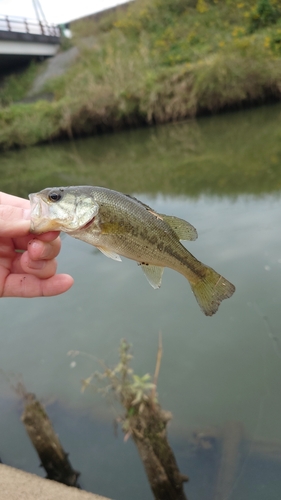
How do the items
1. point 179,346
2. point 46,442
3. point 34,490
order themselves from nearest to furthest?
point 34,490 → point 46,442 → point 179,346

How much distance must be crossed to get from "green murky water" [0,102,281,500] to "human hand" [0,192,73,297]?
94.9 inches

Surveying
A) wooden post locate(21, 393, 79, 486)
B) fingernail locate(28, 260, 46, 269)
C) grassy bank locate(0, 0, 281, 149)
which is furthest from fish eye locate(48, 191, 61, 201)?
grassy bank locate(0, 0, 281, 149)

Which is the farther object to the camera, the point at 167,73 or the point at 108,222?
the point at 167,73

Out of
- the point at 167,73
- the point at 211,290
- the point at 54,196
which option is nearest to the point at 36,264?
the point at 54,196

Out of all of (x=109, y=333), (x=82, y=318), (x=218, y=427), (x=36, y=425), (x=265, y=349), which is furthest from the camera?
(x=82, y=318)

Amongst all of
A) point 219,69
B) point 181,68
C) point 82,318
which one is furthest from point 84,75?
point 82,318

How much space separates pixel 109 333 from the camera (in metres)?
5.80

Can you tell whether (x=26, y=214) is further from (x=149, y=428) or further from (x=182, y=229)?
(x=149, y=428)

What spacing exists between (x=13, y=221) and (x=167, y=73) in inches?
1044

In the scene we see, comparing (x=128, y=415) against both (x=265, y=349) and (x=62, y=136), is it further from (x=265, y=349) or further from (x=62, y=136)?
(x=62, y=136)

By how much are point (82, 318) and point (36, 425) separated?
2539 millimetres

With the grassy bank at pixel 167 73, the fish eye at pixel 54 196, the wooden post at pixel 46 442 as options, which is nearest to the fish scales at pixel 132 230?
the fish eye at pixel 54 196

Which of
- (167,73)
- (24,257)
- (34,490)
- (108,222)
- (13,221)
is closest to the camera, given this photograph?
(108,222)

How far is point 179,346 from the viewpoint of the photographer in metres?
5.32
